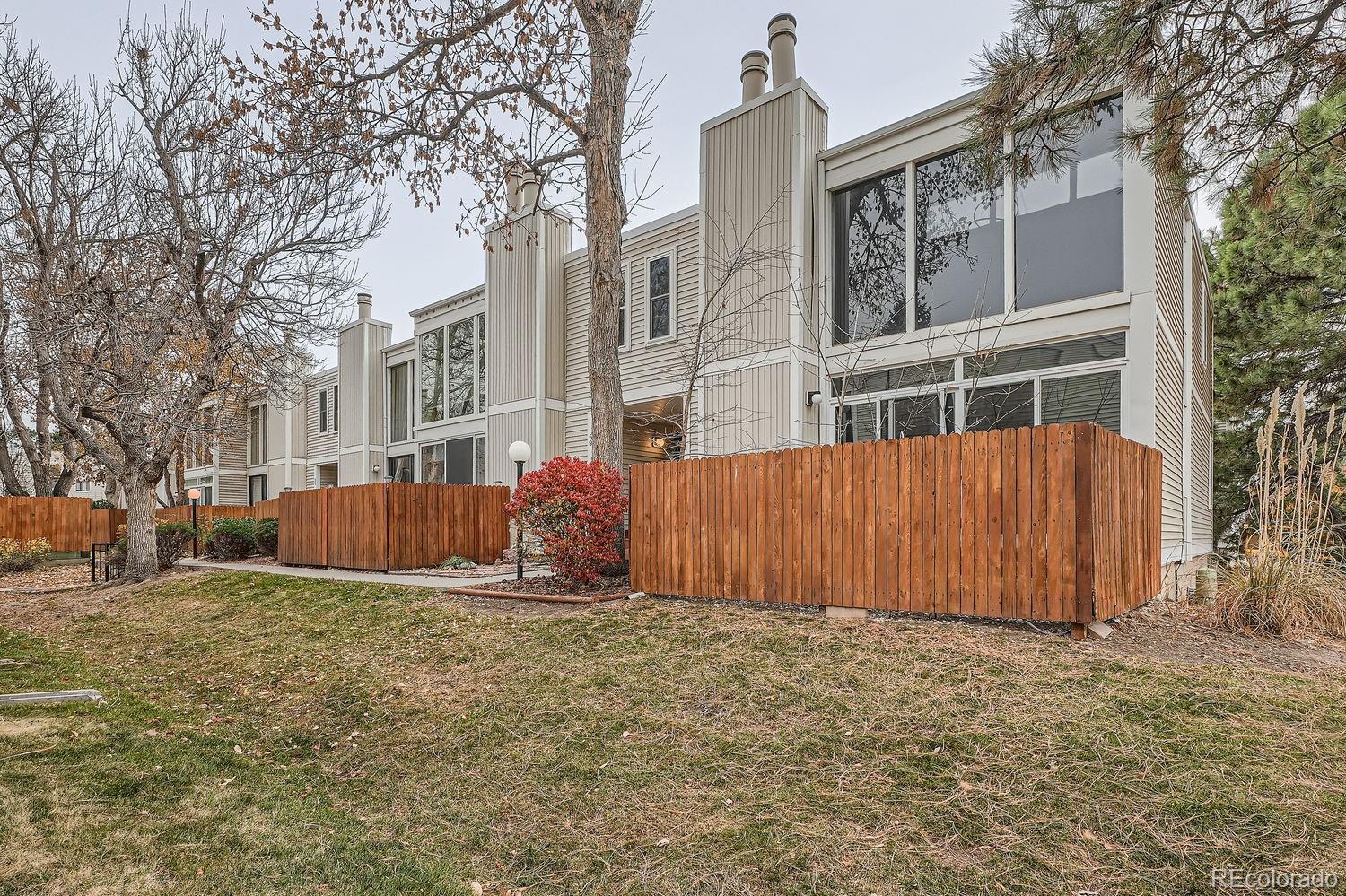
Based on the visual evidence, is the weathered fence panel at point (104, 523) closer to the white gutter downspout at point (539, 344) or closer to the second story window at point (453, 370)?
the second story window at point (453, 370)

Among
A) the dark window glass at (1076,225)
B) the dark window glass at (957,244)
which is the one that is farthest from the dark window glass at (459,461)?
the dark window glass at (1076,225)

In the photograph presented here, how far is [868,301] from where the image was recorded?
9352 millimetres

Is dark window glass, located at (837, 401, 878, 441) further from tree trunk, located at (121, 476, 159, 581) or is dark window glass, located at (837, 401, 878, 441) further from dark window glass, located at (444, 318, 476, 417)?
tree trunk, located at (121, 476, 159, 581)

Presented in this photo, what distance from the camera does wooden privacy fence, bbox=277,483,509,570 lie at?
10547mm

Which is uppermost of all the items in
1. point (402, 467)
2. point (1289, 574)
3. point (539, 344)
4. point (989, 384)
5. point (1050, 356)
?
point (539, 344)

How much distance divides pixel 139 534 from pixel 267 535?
7.10 feet


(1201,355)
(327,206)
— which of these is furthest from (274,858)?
(1201,355)

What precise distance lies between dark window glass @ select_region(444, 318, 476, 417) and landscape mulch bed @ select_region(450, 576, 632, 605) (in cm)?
778

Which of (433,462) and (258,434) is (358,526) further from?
(258,434)

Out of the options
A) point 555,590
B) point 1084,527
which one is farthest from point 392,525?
point 1084,527

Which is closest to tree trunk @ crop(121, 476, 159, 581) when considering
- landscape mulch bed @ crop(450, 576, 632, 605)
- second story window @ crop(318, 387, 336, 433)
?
landscape mulch bed @ crop(450, 576, 632, 605)

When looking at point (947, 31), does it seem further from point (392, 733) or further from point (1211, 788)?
point (392, 733)

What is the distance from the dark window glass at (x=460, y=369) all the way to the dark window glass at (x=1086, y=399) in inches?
445

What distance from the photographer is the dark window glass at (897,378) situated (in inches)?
335
